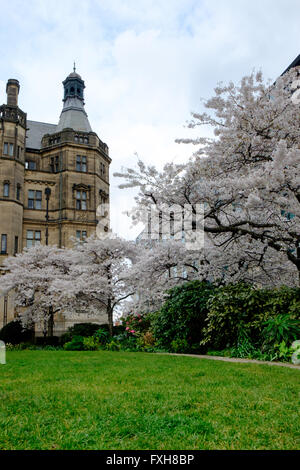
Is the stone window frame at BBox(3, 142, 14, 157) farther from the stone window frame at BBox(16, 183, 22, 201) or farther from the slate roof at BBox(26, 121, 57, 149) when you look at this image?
the slate roof at BBox(26, 121, 57, 149)

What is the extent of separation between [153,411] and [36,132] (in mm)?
39696

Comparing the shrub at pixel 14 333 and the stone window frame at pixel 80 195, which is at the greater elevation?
the stone window frame at pixel 80 195

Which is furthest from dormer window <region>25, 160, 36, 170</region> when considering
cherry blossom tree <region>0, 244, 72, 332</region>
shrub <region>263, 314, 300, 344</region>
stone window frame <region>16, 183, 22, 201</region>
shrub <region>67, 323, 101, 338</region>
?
shrub <region>263, 314, 300, 344</region>

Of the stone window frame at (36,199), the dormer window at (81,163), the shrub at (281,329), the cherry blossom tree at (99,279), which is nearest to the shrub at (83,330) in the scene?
the cherry blossom tree at (99,279)

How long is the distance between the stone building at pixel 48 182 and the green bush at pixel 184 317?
62.4ft

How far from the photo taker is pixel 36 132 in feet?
130

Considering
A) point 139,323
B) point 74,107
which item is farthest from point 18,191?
point 139,323

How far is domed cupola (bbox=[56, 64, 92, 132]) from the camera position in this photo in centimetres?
3800

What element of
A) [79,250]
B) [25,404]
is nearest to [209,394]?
[25,404]

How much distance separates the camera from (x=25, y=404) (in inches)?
168

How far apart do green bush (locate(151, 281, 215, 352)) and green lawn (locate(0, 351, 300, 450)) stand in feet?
18.4

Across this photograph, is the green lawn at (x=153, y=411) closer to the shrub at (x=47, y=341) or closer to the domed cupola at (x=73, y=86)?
the shrub at (x=47, y=341)

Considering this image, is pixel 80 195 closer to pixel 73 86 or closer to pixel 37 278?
pixel 73 86

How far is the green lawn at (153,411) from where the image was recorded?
3021 mm
